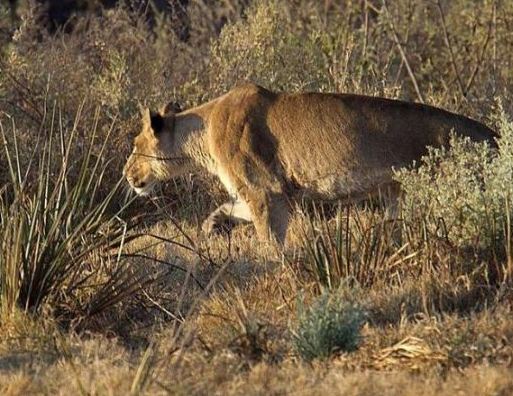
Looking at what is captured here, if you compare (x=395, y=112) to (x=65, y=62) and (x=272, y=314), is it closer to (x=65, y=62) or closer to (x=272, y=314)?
(x=272, y=314)

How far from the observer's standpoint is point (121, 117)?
13.0m

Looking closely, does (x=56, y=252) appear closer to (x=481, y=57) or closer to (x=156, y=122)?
(x=156, y=122)

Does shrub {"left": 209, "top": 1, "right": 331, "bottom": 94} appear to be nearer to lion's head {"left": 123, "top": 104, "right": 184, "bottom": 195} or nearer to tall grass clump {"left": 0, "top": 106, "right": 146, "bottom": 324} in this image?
lion's head {"left": 123, "top": 104, "right": 184, "bottom": 195}

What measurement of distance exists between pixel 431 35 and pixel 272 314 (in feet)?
32.4

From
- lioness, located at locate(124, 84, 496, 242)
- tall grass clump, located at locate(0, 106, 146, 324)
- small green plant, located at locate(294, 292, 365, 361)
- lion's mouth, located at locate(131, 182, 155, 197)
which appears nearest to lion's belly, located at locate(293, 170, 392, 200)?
lioness, located at locate(124, 84, 496, 242)

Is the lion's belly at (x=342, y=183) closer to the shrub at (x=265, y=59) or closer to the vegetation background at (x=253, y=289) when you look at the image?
the vegetation background at (x=253, y=289)

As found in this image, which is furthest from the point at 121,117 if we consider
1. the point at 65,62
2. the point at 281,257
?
the point at 281,257

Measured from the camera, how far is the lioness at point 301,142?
392 inches

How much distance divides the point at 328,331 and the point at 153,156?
4380mm

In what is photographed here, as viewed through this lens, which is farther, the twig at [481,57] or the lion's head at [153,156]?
the twig at [481,57]

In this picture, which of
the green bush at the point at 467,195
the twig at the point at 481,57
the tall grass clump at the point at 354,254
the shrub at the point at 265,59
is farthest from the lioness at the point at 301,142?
the twig at the point at 481,57

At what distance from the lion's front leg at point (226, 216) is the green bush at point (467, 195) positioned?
77.4 inches

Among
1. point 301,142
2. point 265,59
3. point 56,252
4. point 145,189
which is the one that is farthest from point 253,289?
point 265,59

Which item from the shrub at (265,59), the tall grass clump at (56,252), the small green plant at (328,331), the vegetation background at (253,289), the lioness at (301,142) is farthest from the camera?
the shrub at (265,59)
